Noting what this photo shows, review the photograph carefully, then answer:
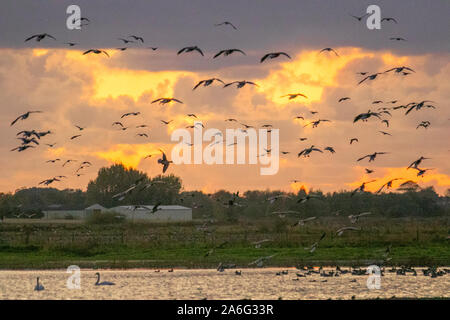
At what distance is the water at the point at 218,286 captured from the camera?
132 feet

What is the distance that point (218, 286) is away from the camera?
44125mm

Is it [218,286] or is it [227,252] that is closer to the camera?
[218,286]

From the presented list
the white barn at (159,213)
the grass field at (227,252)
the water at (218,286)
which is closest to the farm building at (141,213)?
the white barn at (159,213)

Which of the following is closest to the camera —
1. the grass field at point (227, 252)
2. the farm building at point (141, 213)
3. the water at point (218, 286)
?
the water at point (218, 286)

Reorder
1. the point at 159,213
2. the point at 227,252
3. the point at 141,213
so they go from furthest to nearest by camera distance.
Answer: the point at 159,213 → the point at 141,213 → the point at 227,252

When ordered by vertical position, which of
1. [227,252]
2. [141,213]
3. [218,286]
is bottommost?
[218,286]

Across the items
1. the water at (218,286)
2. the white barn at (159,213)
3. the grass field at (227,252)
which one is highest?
the white barn at (159,213)

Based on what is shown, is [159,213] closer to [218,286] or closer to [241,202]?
[241,202]

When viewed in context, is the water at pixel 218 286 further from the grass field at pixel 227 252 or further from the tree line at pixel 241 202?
the tree line at pixel 241 202

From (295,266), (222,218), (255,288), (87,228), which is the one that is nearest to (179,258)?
(295,266)

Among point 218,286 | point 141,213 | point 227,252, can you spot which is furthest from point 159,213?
point 218,286

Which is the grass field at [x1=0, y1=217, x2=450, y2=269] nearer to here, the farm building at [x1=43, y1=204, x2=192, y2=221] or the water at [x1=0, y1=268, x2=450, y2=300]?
the water at [x1=0, y1=268, x2=450, y2=300]

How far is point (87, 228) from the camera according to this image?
114 metres
